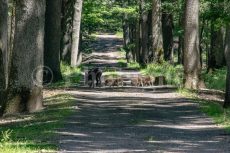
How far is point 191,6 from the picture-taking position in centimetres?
2378

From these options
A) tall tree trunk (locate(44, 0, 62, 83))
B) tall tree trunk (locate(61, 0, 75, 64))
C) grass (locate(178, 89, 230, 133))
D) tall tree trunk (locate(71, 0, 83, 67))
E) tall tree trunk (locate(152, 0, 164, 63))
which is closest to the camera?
grass (locate(178, 89, 230, 133))

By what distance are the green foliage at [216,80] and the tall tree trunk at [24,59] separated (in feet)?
46.1

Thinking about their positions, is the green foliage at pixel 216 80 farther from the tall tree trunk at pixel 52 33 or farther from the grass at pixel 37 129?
the grass at pixel 37 129

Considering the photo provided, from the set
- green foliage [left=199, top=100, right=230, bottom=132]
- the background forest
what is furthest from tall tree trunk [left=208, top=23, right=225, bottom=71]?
green foliage [left=199, top=100, right=230, bottom=132]

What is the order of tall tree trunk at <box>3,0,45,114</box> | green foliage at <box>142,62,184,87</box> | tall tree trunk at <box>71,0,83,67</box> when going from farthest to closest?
tall tree trunk at <box>71,0,83,67</box>
green foliage at <box>142,62,184,87</box>
tall tree trunk at <box>3,0,45,114</box>

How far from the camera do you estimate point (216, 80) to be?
32.2 m

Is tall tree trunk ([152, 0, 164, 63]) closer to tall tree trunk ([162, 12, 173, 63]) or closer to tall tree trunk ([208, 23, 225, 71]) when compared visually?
tall tree trunk ([208, 23, 225, 71])

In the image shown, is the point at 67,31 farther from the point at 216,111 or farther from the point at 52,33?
the point at 216,111

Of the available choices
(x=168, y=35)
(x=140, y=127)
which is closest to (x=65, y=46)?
(x=168, y=35)

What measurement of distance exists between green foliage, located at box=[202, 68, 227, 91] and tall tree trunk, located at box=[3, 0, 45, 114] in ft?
46.1

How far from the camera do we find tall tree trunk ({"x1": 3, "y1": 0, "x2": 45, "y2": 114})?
17328 mm

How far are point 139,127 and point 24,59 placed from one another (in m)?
4.93

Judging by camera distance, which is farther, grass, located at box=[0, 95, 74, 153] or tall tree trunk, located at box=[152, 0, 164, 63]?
tall tree trunk, located at box=[152, 0, 164, 63]

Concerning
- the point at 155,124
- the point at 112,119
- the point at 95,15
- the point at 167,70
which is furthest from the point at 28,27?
the point at 95,15
